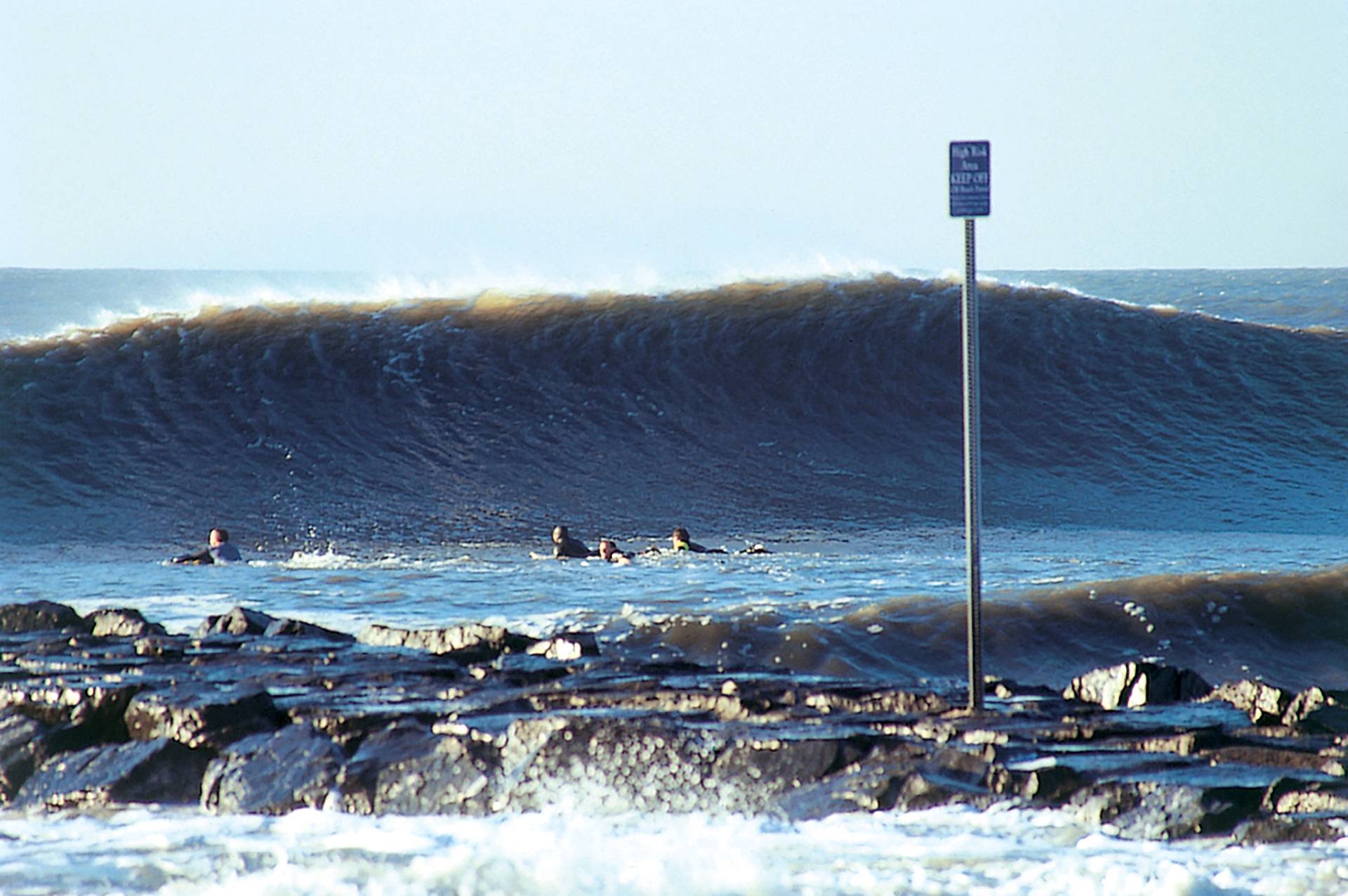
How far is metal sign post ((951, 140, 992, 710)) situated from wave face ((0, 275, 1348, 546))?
7996 millimetres

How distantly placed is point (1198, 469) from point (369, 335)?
12.1 meters

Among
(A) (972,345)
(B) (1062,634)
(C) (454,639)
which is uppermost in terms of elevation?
(A) (972,345)

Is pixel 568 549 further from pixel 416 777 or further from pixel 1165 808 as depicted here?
pixel 1165 808

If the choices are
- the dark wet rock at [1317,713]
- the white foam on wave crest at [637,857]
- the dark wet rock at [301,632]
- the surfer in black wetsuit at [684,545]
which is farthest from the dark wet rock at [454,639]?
the surfer in black wetsuit at [684,545]

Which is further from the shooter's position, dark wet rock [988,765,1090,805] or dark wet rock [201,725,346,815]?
dark wet rock [201,725,346,815]

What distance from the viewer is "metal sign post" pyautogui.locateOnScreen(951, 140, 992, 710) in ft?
18.5

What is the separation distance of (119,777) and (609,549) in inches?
249

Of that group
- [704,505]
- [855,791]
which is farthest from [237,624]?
[704,505]

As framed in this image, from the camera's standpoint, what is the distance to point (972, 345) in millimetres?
5773

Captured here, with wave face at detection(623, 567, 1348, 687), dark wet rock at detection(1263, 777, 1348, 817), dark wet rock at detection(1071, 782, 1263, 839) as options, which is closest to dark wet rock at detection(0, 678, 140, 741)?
wave face at detection(623, 567, 1348, 687)

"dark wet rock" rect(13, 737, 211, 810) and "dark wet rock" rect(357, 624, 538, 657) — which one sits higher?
"dark wet rock" rect(357, 624, 538, 657)

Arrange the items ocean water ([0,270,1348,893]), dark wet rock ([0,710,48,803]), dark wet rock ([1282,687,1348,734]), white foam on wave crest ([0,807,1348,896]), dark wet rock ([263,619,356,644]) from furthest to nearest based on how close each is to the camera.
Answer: dark wet rock ([263,619,356,644]) → dark wet rock ([1282,687,1348,734]) → dark wet rock ([0,710,48,803]) → ocean water ([0,270,1348,893]) → white foam on wave crest ([0,807,1348,896])

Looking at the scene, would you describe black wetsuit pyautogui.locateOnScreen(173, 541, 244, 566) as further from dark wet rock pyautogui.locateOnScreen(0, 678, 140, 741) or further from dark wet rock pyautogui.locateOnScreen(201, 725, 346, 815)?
dark wet rock pyautogui.locateOnScreen(201, 725, 346, 815)

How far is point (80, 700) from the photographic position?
6078 millimetres
